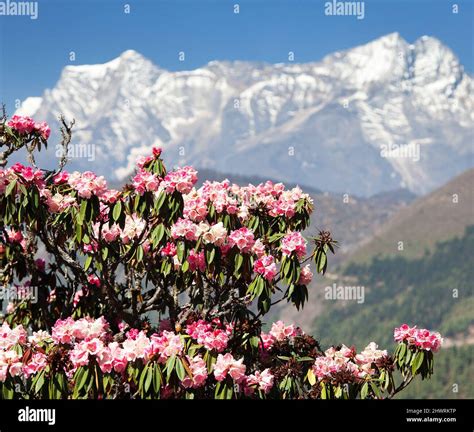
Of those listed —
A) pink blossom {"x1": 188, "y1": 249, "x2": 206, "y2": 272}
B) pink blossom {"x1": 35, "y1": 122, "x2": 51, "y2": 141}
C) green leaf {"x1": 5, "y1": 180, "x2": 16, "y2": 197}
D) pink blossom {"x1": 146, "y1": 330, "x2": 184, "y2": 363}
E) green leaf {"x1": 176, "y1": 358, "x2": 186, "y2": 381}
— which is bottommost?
green leaf {"x1": 176, "y1": 358, "x2": 186, "y2": 381}

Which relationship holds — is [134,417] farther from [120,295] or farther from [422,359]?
[120,295]

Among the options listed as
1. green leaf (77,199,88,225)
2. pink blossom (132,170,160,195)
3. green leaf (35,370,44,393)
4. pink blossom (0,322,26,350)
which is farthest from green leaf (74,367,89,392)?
pink blossom (132,170,160,195)

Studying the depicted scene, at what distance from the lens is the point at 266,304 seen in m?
11.5

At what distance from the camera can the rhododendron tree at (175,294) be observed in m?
10.2

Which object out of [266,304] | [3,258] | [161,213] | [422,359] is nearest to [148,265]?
[161,213]

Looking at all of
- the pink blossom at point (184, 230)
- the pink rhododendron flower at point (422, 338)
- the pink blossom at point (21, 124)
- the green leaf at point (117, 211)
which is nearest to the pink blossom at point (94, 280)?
the green leaf at point (117, 211)

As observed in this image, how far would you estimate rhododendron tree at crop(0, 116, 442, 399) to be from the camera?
10203mm

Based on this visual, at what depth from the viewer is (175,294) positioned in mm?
13320

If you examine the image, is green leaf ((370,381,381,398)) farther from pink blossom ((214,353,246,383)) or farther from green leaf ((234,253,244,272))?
green leaf ((234,253,244,272))

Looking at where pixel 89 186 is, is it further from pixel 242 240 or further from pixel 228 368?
pixel 228 368

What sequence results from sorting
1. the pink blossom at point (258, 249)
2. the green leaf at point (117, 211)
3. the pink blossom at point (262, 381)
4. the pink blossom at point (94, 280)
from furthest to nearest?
the pink blossom at point (94, 280) < the pink blossom at point (258, 249) < the green leaf at point (117, 211) < the pink blossom at point (262, 381)

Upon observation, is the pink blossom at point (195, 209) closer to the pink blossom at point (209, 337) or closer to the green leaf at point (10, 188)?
the pink blossom at point (209, 337)

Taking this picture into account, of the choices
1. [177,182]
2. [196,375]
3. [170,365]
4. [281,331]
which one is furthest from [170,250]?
[170,365]

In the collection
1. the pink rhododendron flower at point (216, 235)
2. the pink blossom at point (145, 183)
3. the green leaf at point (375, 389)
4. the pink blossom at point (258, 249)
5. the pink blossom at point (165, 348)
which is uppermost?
the pink blossom at point (145, 183)
